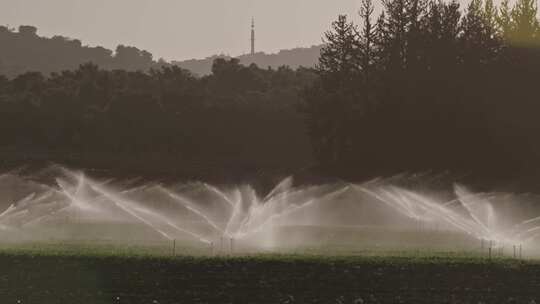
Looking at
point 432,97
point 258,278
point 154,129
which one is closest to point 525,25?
point 432,97

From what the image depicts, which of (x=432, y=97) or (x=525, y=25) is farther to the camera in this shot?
(x=525, y=25)

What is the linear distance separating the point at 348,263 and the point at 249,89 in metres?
118

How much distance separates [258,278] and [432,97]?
58.9m

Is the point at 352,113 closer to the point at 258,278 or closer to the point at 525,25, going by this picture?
the point at 525,25

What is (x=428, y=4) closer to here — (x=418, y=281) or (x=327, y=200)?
(x=327, y=200)

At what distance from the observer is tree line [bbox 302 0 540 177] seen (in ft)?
324

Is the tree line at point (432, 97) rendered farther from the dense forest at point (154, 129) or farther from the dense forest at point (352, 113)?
the dense forest at point (154, 129)

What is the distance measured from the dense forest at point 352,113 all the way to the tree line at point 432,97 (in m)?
0.10

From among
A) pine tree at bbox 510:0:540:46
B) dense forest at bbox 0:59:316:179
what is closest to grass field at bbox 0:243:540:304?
pine tree at bbox 510:0:540:46

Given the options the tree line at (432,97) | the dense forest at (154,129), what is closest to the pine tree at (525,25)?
the tree line at (432,97)

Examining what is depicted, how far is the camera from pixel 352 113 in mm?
104750

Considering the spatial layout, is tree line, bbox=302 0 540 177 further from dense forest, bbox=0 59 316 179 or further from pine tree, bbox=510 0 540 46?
dense forest, bbox=0 59 316 179

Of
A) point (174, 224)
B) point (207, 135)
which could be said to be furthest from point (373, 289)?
point (207, 135)

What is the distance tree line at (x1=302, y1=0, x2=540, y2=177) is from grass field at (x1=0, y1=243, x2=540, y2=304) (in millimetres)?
44073
